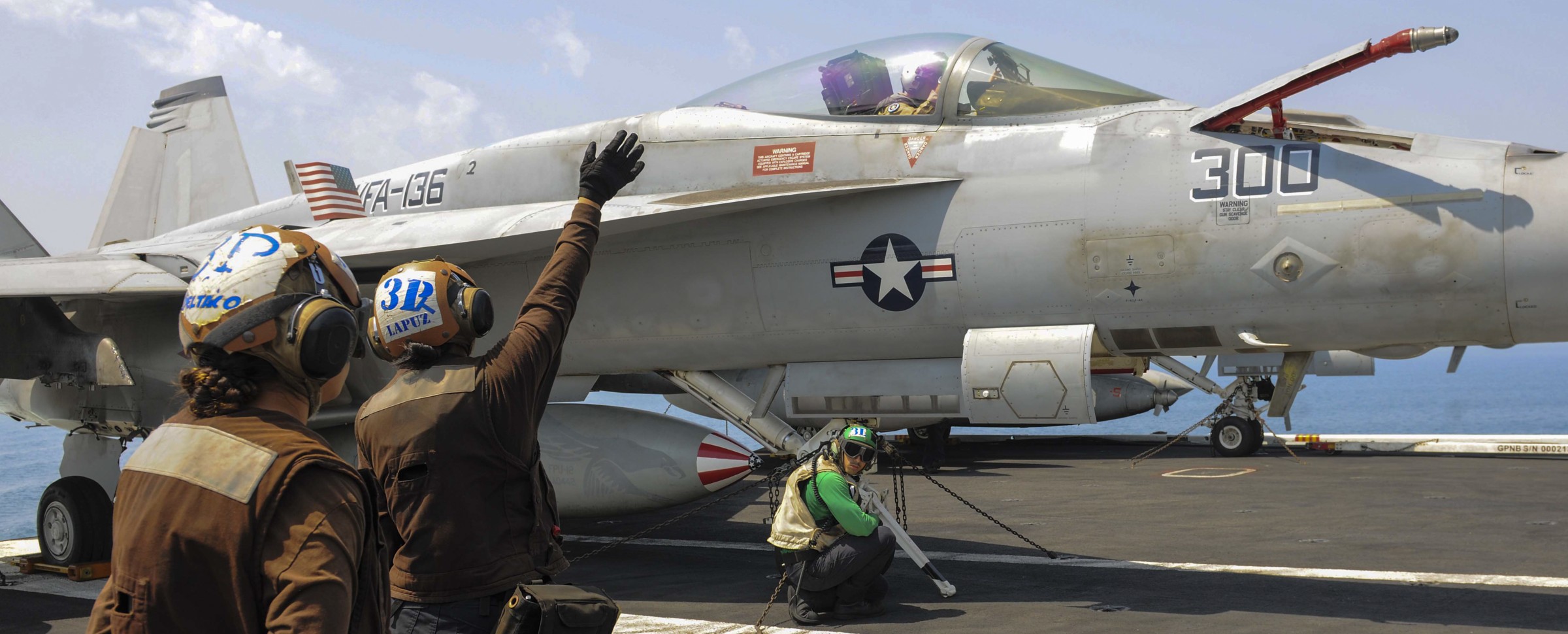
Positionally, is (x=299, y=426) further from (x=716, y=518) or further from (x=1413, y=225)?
(x=716, y=518)

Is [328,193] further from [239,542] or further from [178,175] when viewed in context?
[239,542]

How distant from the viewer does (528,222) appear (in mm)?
8477

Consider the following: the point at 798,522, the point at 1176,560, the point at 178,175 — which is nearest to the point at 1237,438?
the point at 1176,560

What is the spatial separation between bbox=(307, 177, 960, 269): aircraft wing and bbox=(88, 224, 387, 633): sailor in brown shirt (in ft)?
18.9

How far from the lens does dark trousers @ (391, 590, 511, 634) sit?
367 cm

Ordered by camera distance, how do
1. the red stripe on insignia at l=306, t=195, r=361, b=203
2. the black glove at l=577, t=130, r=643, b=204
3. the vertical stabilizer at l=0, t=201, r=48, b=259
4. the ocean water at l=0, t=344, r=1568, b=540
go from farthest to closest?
1. the ocean water at l=0, t=344, r=1568, b=540
2. the vertical stabilizer at l=0, t=201, r=48, b=259
3. the red stripe on insignia at l=306, t=195, r=361, b=203
4. the black glove at l=577, t=130, r=643, b=204

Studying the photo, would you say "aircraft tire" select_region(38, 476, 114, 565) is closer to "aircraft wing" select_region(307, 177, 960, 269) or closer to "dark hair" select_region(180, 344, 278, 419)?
"aircraft wing" select_region(307, 177, 960, 269)

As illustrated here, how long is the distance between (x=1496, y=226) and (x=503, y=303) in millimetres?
6763

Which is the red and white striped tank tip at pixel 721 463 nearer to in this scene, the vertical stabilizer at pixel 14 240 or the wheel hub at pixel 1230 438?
the vertical stabilizer at pixel 14 240

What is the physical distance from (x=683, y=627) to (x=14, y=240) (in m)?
8.08

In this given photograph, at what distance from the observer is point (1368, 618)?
7.24m

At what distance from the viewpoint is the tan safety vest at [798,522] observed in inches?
320

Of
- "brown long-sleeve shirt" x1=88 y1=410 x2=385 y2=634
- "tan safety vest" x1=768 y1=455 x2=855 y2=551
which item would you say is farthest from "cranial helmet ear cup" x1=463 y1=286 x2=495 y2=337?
"tan safety vest" x1=768 y1=455 x2=855 y2=551

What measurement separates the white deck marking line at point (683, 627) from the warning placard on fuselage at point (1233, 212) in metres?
3.73
